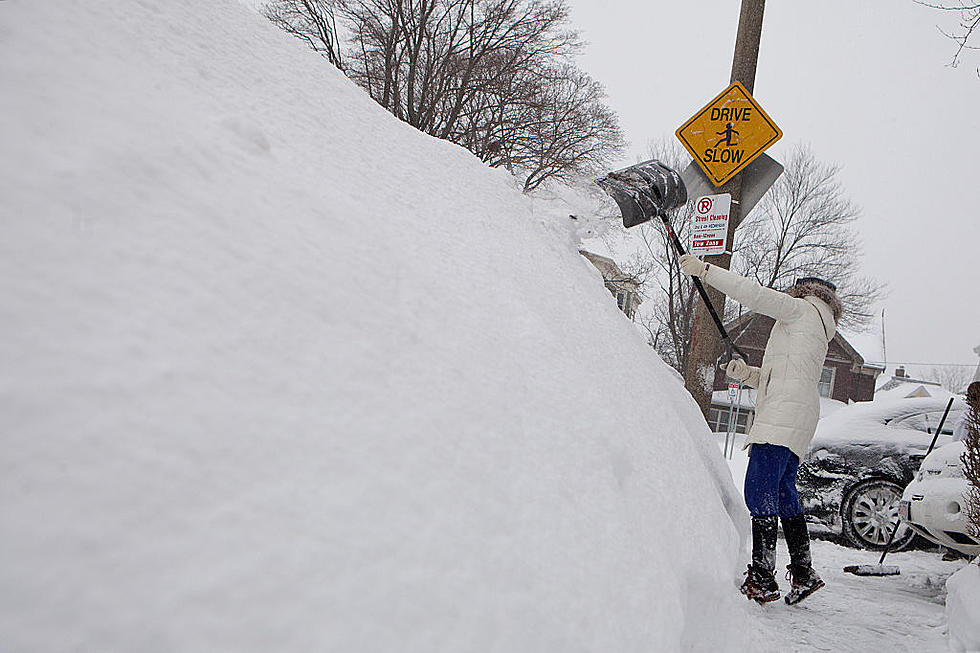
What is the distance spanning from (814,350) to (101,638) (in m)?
3.19

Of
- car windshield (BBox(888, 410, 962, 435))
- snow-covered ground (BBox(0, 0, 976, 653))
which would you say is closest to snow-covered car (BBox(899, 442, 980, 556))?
car windshield (BBox(888, 410, 962, 435))

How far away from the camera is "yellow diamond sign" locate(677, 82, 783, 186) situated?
13.5ft

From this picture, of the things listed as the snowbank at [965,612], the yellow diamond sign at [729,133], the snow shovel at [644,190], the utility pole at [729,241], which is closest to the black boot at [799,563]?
the snowbank at [965,612]

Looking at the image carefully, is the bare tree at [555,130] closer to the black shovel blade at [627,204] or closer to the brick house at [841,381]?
the black shovel blade at [627,204]

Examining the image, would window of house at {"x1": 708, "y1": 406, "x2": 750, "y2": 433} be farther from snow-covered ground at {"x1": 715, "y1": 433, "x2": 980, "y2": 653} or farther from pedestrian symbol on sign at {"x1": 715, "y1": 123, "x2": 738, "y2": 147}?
pedestrian symbol on sign at {"x1": 715, "y1": 123, "x2": 738, "y2": 147}

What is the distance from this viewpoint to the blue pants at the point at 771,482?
3014mm

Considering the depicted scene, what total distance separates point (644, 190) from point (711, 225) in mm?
1237

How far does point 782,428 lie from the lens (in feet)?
9.86

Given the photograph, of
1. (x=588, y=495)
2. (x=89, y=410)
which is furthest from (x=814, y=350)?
(x=89, y=410)

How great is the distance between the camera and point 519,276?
5.42ft

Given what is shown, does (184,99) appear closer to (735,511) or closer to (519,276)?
(519,276)

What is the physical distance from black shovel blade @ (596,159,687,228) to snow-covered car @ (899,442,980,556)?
2.31 m

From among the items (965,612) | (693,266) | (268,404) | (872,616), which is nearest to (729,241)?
(693,266)

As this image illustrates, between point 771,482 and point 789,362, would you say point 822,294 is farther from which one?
point 771,482
